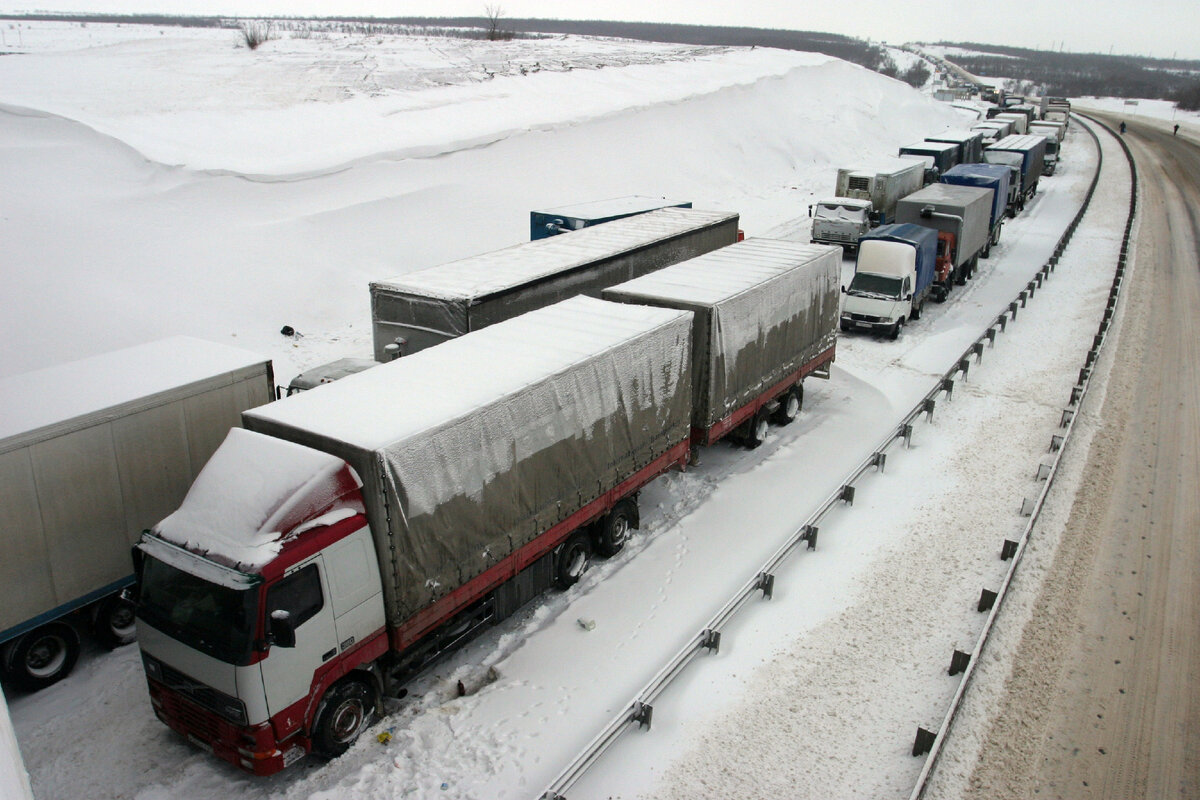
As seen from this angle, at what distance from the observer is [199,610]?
7.79 m

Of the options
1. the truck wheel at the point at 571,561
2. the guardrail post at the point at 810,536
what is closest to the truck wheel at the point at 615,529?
the truck wheel at the point at 571,561

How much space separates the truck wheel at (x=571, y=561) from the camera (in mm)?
11617

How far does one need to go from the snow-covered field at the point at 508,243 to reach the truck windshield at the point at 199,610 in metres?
1.88

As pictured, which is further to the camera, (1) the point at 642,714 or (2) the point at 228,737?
(1) the point at 642,714

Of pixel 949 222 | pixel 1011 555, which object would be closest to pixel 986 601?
pixel 1011 555

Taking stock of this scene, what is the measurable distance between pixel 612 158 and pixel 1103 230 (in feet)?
76.5

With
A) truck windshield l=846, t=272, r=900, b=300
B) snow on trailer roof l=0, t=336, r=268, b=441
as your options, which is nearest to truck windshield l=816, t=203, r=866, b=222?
truck windshield l=846, t=272, r=900, b=300

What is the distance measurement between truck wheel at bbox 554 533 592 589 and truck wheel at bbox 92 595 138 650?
551 centimetres

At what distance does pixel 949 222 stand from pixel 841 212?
5757 mm

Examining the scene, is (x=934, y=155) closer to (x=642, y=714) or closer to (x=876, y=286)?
(x=876, y=286)

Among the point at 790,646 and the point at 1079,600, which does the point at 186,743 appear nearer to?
the point at 790,646

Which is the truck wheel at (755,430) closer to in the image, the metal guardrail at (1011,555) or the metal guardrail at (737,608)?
the metal guardrail at (737,608)

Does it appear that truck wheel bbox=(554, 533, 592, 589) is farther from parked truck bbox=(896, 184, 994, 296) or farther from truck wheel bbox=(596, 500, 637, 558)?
parked truck bbox=(896, 184, 994, 296)

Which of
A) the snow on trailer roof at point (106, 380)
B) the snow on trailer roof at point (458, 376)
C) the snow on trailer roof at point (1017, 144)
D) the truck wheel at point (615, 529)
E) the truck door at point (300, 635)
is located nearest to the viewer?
the truck door at point (300, 635)
